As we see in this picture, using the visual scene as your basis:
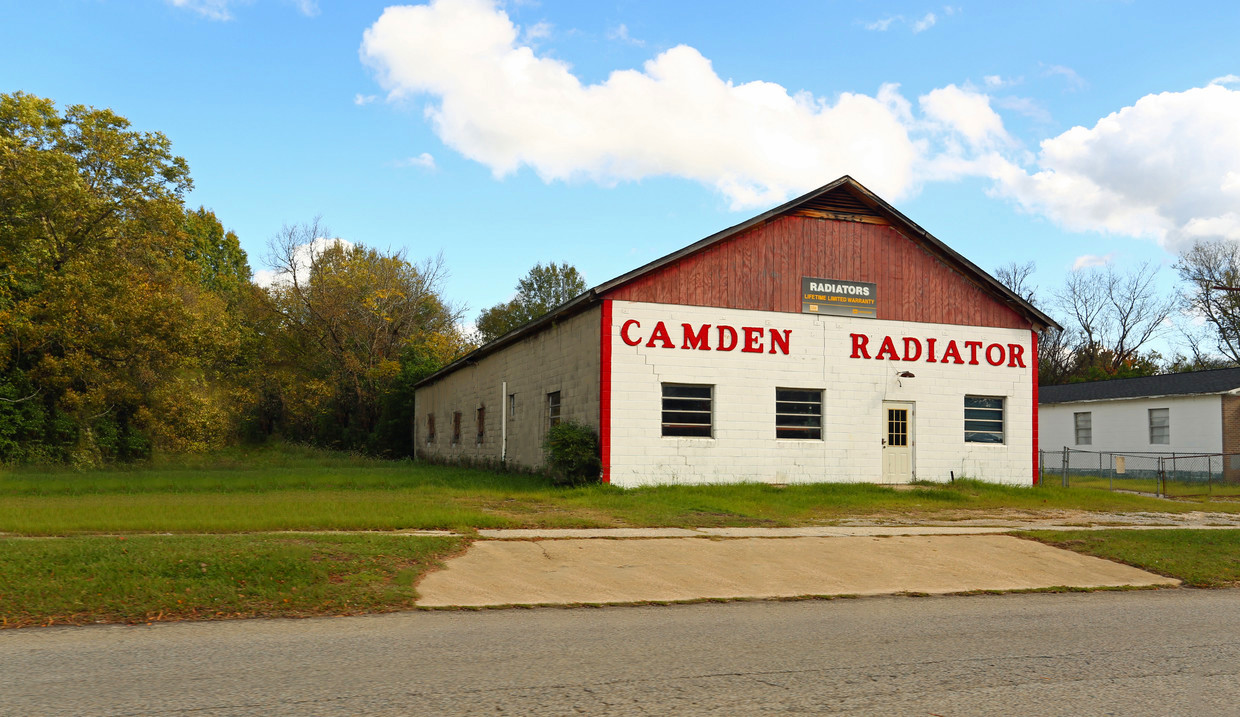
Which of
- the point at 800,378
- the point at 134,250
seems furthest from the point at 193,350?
the point at 800,378

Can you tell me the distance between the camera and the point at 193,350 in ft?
99.2

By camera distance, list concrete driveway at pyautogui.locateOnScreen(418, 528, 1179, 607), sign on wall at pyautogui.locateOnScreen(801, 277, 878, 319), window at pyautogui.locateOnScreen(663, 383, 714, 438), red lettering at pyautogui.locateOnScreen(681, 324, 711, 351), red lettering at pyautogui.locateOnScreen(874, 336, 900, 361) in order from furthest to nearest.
Result: red lettering at pyautogui.locateOnScreen(874, 336, 900, 361)
sign on wall at pyautogui.locateOnScreen(801, 277, 878, 319)
red lettering at pyautogui.locateOnScreen(681, 324, 711, 351)
window at pyautogui.locateOnScreen(663, 383, 714, 438)
concrete driveway at pyautogui.locateOnScreen(418, 528, 1179, 607)

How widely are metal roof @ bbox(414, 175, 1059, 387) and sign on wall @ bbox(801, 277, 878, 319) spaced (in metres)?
1.79

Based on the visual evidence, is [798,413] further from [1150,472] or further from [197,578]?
[1150,472]

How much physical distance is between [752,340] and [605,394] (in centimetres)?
384

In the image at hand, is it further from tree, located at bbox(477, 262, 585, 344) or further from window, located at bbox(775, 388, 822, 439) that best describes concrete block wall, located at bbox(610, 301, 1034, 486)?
tree, located at bbox(477, 262, 585, 344)

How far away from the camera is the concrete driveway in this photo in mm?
9453

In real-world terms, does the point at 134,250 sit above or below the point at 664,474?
above

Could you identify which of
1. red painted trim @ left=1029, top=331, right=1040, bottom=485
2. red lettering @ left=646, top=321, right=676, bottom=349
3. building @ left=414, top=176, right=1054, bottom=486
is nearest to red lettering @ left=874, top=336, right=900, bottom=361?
building @ left=414, top=176, right=1054, bottom=486

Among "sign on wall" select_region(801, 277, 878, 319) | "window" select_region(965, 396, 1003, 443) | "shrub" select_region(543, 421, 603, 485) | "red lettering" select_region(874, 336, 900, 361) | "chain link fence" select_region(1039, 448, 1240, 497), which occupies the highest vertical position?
"sign on wall" select_region(801, 277, 878, 319)

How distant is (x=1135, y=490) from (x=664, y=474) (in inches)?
627

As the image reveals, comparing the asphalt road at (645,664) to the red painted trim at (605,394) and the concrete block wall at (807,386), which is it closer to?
the red painted trim at (605,394)

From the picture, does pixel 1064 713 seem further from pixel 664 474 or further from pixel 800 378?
pixel 800 378

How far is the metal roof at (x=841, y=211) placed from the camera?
2085 cm
